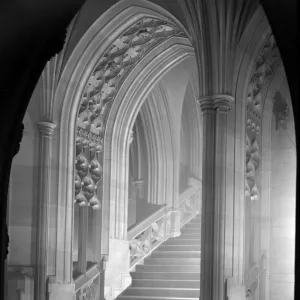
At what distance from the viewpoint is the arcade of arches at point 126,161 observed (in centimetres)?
1198

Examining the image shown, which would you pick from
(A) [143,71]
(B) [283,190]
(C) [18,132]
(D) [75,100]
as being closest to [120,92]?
(A) [143,71]

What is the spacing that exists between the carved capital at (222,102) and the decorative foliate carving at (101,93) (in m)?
2.84

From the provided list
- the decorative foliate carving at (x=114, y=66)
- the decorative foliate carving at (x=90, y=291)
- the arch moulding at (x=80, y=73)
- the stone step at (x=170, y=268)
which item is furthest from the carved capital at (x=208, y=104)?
the stone step at (x=170, y=268)

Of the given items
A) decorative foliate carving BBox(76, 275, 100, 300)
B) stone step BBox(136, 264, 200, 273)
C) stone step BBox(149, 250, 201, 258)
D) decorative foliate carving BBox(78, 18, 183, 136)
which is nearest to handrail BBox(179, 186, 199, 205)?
stone step BBox(149, 250, 201, 258)

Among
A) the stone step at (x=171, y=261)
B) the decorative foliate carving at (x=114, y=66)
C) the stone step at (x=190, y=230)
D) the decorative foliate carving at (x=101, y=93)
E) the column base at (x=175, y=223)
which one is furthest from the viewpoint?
the stone step at (x=190, y=230)

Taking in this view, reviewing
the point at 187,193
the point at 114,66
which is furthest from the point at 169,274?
the point at 187,193

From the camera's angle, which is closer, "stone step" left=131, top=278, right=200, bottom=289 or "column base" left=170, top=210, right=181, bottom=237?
"stone step" left=131, top=278, right=200, bottom=289

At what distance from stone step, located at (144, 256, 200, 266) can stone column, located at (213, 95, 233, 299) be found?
431 cm

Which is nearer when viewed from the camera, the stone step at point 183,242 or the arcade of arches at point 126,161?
the arcade of arches at point 126,161

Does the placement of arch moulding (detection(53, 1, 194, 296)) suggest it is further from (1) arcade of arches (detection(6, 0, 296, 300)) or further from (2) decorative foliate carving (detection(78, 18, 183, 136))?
(2) decorative foliate carving (detection(78, 18, 183, 136))

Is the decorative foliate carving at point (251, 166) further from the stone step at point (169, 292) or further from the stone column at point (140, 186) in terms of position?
the stone column at point (140, 186)

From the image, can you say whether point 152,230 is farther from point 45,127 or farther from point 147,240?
point 45,127

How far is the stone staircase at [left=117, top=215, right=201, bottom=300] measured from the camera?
15008 mm

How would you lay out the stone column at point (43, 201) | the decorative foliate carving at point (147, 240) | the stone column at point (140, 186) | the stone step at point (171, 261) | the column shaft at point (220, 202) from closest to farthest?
the column shaft at point (220, 202) → the stone column at point (43, 201) → the stone step at point (171, 261) → the decorative foliate carving at point (147, 240) → the stone column at point (140, 186)
